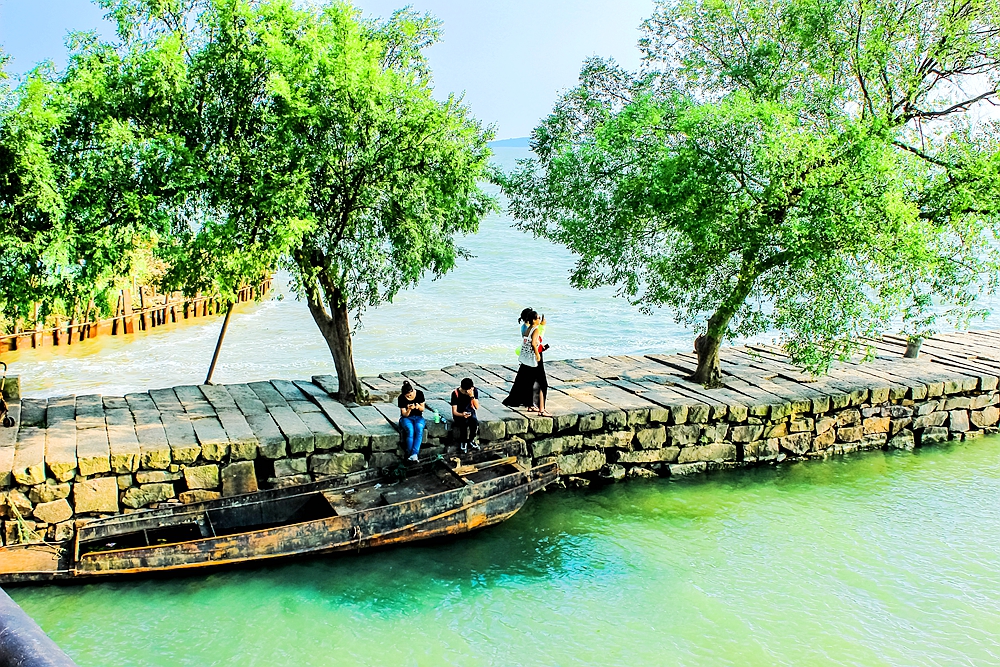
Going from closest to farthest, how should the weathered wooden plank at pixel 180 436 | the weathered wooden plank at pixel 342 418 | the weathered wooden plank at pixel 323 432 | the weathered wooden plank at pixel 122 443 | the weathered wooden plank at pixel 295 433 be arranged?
the weathered wooden plank at pixel 122 443, the weathered wooden plank at pixel 180 436, the weathered wooden plank at pixel 295 433, the weathered wooden plank at pixel 323 432, the weathered wooden plank at pixel 342 418

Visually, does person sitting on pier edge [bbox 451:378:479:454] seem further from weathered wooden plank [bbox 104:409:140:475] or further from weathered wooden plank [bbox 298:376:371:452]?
weathered wooden plank [bbox 104:409:140:475]

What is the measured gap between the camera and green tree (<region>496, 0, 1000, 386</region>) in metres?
14.8

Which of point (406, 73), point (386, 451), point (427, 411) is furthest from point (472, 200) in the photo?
point (386, 451)

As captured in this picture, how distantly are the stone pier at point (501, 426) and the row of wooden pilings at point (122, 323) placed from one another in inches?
460

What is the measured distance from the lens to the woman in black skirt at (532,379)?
14.7 m

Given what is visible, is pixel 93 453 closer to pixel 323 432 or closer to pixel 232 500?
pixel 232 500

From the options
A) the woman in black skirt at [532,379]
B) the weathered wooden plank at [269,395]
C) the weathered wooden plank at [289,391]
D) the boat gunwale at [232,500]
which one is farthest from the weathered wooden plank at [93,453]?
the woman in black skirt at [532,379]

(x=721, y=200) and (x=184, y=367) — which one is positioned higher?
(x=721, y=200)

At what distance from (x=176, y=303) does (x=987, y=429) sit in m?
28.9

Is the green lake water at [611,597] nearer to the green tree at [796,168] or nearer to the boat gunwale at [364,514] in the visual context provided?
the boat gunwale at [364,514]

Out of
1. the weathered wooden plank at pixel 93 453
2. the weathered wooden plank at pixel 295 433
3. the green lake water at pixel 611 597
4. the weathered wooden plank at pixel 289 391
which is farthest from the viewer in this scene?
the weathered wooden plank at pixel 289 391

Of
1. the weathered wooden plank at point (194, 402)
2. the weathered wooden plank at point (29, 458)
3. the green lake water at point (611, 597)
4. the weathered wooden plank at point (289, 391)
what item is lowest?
the green lake water at point (611, 597)

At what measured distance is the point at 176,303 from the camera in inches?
1320

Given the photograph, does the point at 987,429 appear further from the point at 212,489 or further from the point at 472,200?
the point at 212,489
